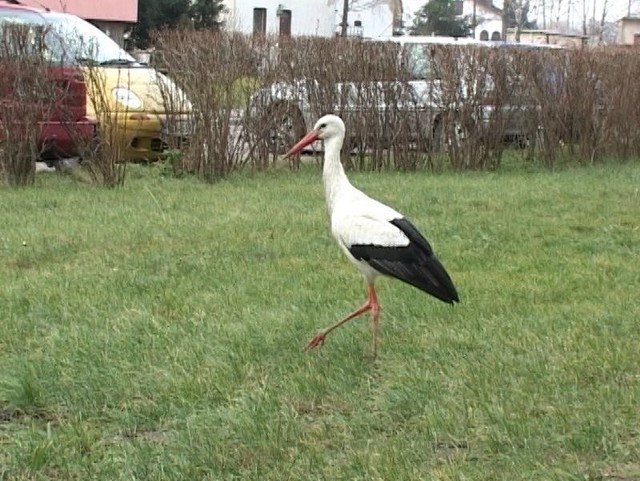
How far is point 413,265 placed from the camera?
15.3 feet

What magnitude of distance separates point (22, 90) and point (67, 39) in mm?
789

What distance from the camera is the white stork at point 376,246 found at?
465cm

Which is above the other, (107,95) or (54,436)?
(107,95)

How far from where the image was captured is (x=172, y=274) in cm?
621

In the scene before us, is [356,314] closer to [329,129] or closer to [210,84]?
[329,129]

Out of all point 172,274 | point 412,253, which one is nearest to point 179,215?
point 172,274

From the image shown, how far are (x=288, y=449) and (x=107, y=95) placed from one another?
6843 millimetres

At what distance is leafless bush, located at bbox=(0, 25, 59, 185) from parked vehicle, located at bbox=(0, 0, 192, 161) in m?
0.17

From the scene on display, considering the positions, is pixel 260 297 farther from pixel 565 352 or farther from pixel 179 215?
pixel 179 215

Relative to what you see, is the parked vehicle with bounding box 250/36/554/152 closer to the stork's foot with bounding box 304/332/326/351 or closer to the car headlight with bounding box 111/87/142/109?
the car headlight with bounding box 111/87/142/109

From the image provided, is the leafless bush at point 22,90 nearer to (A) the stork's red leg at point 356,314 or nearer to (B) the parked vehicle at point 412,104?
(B) the parked vehicle at point 412,104

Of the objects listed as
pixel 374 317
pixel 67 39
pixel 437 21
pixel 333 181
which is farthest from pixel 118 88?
pixel 437 21

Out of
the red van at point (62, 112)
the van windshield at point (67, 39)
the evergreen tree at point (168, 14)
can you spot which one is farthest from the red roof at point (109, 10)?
the red van at point (62, 112)

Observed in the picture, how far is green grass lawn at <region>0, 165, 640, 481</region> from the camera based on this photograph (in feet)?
11.7
